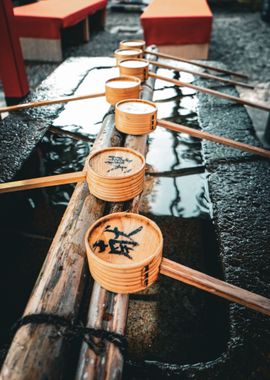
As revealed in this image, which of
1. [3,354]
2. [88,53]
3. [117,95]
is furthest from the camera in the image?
[88,53]

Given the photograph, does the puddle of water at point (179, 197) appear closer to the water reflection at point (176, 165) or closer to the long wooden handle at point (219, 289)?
the water reflection at point (176, 165)

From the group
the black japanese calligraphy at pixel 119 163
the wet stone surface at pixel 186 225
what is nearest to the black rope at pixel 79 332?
the wet stone surface at pixel 186 225

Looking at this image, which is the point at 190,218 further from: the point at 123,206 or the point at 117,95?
the point at 117,95

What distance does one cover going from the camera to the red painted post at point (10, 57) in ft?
15.3

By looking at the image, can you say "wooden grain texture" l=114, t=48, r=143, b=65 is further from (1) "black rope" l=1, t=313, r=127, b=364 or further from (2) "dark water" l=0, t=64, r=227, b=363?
(1) "black rope" l=1, t=313, r=127, b=364

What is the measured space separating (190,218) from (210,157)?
0.93 m

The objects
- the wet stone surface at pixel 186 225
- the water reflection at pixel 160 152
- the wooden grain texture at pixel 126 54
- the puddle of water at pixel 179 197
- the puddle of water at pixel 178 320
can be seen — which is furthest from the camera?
the wooden grain texture at pixel 126 54

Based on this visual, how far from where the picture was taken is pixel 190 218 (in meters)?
3.15

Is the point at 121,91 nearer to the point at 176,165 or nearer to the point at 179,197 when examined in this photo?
the point at 176,165

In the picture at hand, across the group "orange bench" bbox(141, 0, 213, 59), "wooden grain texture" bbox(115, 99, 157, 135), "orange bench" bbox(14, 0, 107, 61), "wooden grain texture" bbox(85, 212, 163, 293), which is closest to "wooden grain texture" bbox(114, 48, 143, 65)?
"wooden grain texture" bbox(115, 99, 157, 135)

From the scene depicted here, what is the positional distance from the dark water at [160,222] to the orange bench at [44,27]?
3.55m

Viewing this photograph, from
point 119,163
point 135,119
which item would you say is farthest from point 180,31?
point 119,163

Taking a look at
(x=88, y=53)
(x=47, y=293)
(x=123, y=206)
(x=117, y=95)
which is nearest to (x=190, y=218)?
(x=123, y=206)

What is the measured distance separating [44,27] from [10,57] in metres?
3.06
